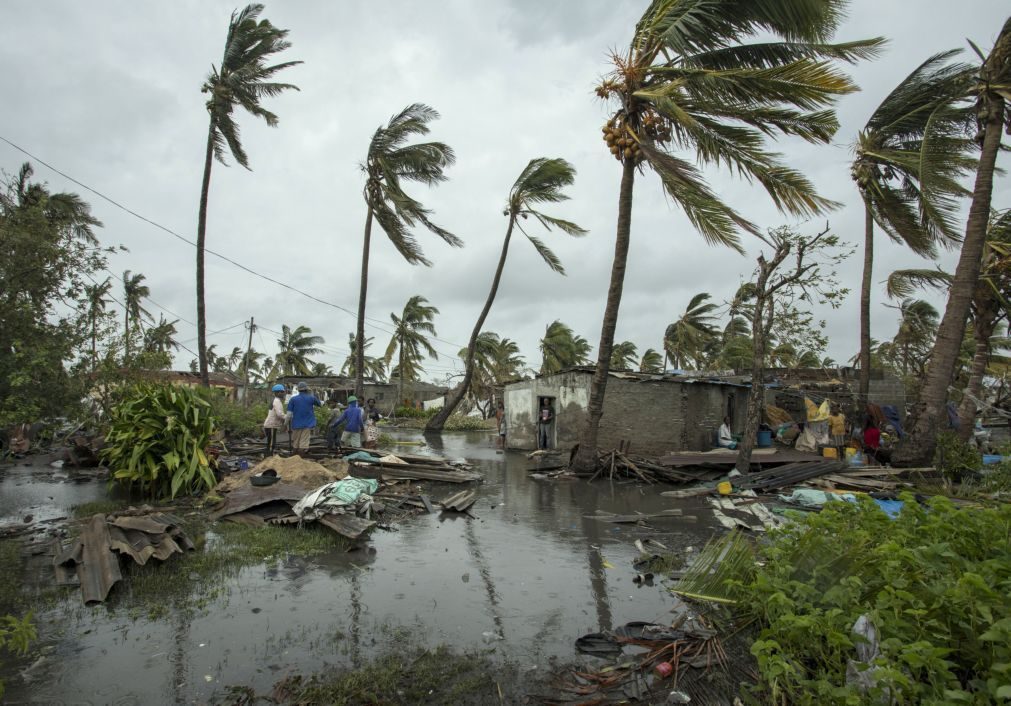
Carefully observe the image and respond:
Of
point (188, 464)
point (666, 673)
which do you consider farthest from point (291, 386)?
point (666, 673)

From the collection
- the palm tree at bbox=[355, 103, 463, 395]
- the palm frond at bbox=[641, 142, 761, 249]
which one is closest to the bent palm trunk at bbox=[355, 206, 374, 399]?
the palm tree at bbox=[355, 103, 463, 395]

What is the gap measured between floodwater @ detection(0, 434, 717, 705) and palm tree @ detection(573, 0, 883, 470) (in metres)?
5.17

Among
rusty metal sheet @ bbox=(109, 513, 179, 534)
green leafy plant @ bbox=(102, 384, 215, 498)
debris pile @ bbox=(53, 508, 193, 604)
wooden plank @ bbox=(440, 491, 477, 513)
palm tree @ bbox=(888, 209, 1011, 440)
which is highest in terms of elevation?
palm tree @ bbox=(888, 209, 1011, 440)

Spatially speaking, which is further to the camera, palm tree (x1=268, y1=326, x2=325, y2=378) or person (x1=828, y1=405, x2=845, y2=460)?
palm tree (x1=268, y1=326, x2=325, y2=378)

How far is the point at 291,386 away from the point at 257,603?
35.8 meters

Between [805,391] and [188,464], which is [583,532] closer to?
[188,464]

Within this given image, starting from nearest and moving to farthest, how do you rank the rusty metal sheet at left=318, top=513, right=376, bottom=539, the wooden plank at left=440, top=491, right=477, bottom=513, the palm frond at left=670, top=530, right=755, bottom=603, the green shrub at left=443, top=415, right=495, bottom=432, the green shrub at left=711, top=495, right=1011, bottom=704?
1. the green shrub at left=711, top=495, right=1011, bottom=704
2. the palm frond at left=670, top=530, right=755, bottom=603
3. the rusty metal sheet at left=318, top=513, right=376, bottom=539
4. the wooden plank at left=440, top=491, right=477, bottom=513
5. the green shrub at left=443, top=415, right=495, bottom=432

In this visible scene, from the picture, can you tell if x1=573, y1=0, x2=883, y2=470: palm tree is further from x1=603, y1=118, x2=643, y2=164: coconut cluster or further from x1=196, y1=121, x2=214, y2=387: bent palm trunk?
x1=196, y1=121, x2=214, y2=387: bent palm trunk

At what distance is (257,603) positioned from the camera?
4676mm

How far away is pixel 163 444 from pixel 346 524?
402cm

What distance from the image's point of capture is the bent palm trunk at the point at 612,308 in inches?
449

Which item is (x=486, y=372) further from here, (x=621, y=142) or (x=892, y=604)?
(x=892, y=604)

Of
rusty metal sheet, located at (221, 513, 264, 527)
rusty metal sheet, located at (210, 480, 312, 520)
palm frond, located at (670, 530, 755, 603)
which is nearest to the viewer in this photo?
palm frond, located at (670, 530, 755, 603)

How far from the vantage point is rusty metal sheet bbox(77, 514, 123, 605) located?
15.2ft
